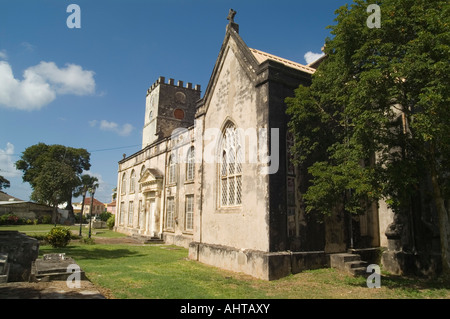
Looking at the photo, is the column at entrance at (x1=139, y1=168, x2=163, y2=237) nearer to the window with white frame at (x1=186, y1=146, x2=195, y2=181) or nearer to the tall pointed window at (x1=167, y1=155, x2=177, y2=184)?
the tall pointed window at (x1=167, y1=155, x2=177, y2=184)

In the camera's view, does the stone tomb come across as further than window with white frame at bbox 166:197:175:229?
No

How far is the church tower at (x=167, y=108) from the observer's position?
142 feet

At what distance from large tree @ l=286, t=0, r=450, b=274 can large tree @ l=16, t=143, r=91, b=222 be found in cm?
4300

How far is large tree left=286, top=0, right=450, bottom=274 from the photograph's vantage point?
698cm

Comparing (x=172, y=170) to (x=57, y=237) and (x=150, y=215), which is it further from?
(x=57, y=237)

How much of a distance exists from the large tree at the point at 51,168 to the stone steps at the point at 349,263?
42.0 metres

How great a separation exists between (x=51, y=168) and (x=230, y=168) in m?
40.5

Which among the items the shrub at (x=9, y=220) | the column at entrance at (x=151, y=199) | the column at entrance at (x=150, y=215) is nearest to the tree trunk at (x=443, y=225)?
the column at entrance at (x=151, y=199)

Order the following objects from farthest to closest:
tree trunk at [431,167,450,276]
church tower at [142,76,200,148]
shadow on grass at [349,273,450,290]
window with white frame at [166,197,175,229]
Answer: church tower at [142,76,200,148] < window with white frame at [166,197,175,229] < tree trunk at [431,167,450,276] < shadow on grass at [349,273,450,290]

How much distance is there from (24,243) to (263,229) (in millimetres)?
6535

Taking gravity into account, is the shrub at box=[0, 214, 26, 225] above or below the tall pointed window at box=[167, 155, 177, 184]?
below

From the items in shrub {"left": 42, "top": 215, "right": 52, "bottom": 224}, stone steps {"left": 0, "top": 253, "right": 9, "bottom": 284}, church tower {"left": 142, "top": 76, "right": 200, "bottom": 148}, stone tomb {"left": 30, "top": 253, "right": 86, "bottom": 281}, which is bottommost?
shrub {"left": 42, "top": 215, "right": 52, "bottom": 224}

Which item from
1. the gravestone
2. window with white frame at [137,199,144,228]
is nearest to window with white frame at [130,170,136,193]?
window with white frame at [137,199,144,228]

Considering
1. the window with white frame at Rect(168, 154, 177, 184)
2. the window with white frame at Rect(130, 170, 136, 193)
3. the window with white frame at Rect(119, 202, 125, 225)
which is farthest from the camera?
the window with white frame at Rect(119, 202, 125, 225)
